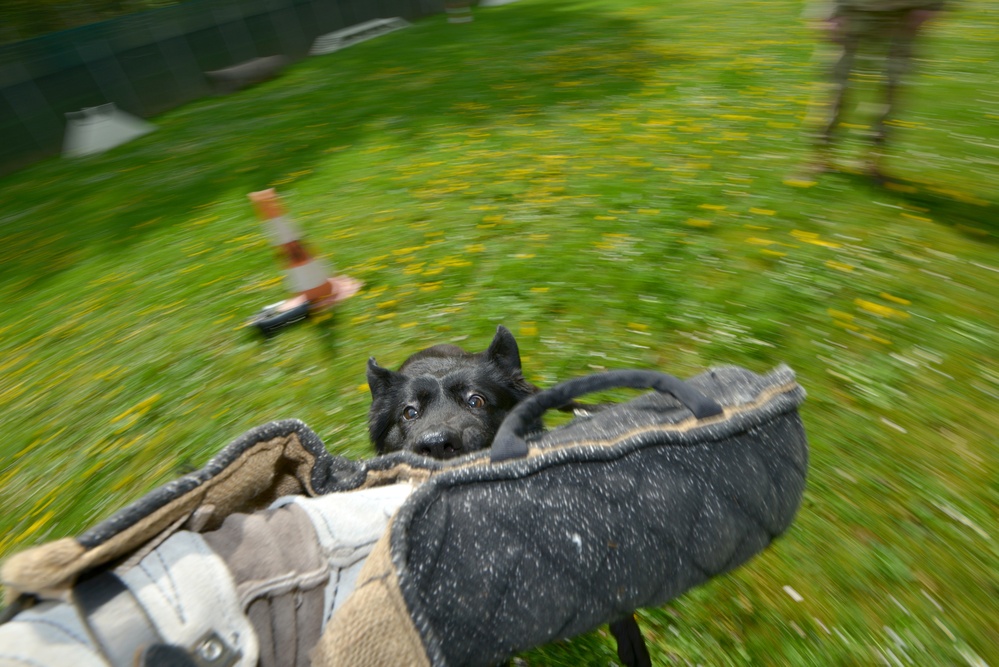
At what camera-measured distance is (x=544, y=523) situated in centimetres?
126

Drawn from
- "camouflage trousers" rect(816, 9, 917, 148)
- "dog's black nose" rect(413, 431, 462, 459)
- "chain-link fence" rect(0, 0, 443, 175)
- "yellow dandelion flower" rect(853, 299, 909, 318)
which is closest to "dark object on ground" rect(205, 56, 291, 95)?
"chain-link fence" rect(0, 0, 443, 175)

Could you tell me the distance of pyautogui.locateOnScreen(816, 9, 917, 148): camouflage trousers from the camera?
15.6ft

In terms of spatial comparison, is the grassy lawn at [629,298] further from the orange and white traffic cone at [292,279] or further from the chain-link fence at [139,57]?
the chain-link fence at [139,57]

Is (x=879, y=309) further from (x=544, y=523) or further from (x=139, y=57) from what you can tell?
(x=139, y=57)

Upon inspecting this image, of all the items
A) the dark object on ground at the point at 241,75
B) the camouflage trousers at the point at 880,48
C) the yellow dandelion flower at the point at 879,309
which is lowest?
the yellow dandelion flower at the point at 879,309

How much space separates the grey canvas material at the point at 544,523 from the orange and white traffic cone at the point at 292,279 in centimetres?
345

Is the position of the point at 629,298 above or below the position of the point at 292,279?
below

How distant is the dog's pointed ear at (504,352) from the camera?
3104 millimetres

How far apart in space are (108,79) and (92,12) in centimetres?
573

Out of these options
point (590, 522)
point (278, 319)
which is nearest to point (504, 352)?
point (590, 522)

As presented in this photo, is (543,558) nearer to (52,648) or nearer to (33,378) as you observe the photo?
(52,648)

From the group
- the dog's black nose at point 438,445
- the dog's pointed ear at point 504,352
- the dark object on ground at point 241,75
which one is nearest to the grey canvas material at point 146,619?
the dog's black nose at point 438,445

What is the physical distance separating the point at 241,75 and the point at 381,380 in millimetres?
14976

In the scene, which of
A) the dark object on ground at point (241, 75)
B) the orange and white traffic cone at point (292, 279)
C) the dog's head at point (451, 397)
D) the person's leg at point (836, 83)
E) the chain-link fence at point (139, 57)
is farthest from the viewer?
the dark object on ground at point (241, 75)
